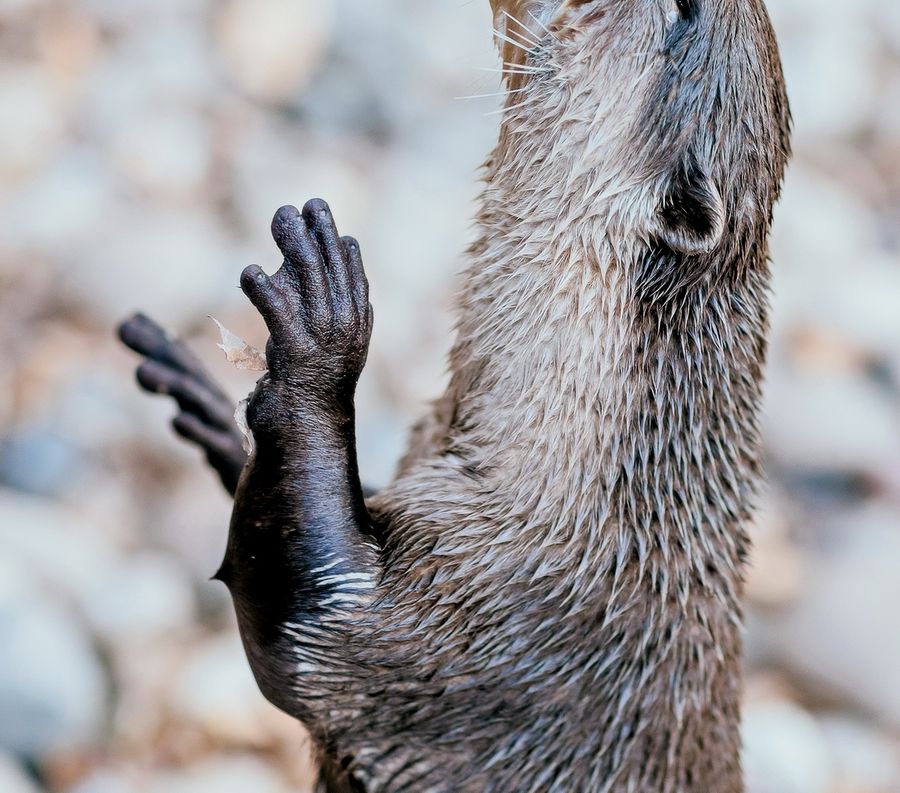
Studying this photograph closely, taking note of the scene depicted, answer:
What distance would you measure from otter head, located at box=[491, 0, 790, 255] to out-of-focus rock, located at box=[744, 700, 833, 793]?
1.36 metres

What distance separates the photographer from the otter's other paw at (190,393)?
1.61m

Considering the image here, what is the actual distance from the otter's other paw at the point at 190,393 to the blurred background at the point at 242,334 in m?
0.58

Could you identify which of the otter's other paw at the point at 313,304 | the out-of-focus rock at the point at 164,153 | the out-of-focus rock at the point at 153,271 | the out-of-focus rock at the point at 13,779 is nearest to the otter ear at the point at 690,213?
the otter's other paw at the point at 313,304

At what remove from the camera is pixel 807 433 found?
2.91 metres

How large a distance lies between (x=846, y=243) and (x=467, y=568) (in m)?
2.59

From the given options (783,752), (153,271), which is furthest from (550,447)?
(153,271)

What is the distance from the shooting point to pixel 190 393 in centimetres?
164

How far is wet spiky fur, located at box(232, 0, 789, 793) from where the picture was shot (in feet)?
3.96

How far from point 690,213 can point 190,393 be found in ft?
2.43

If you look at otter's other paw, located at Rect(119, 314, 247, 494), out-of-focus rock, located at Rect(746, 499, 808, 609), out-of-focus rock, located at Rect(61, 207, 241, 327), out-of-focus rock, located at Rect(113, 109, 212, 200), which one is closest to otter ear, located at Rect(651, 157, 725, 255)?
otter's other paw, located at Rect(119, 314, 247, 494)

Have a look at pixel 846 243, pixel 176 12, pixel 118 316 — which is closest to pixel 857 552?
pixel 846 243

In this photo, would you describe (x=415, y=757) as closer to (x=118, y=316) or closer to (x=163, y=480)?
(x=163, y=480)

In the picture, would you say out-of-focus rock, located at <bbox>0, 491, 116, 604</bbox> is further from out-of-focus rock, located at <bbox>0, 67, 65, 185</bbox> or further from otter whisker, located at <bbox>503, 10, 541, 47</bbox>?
otter whisker, located at <bbox>503, 10, 541, 47</bbox>

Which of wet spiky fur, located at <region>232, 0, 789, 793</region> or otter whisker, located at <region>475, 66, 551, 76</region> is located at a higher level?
otter whisker, located at <region>475, 66, 551, 76</region>
